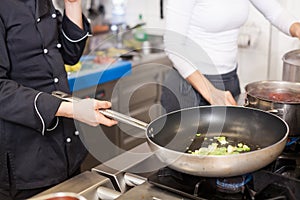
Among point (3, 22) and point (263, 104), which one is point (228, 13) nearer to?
point (263, 104)

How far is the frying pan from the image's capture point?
0.88 meters

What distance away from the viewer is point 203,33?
61.6 inches

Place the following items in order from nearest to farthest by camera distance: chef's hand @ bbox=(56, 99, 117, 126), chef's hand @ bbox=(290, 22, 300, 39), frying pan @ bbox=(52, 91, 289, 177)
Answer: frying pan @ bbox=(52, 91, 289, 177) → chef's hand @ bbox=(56, 99, 117, 126) → chef's hand @ bbox=(290, 22, 300, 39)

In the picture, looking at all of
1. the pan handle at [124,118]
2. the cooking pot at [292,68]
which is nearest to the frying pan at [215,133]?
the pan handle at [124,118]

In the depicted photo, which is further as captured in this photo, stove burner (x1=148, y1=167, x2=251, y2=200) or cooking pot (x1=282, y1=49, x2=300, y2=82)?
cooking pot (x1=282, y1=49, x2=300, y2=82)

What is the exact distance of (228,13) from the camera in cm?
154

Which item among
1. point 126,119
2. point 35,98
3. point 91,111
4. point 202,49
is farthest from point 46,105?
point 202,49

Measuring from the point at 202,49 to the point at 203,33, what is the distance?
0.06m

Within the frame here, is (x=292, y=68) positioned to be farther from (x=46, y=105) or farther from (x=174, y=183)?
(x=46, y=105)

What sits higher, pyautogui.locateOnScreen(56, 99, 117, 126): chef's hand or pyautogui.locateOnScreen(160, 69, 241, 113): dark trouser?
pyautogui.locateOnScreen(56, 99, 117, 126): chef's hand

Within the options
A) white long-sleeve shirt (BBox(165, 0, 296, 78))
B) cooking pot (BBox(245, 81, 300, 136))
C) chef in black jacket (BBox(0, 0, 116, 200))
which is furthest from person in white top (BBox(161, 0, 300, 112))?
chef in black jacket (BBox(0, 0, 116, 200))

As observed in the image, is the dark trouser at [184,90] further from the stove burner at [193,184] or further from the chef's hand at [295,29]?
the stove burner at [193,184]

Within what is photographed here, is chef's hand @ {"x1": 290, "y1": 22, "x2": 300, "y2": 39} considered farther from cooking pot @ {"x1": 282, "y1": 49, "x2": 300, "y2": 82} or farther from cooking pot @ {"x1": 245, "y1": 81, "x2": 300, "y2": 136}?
cooking pot @ {"x1": 245, "y1": 81, "x2": 300, "y2": 136}

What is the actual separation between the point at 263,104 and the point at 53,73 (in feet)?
2.01
